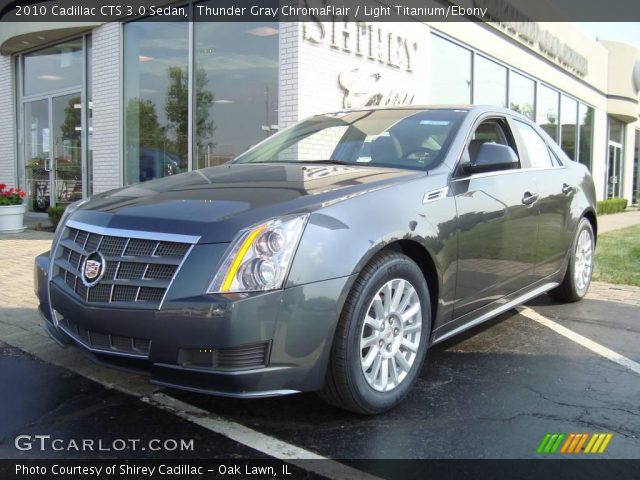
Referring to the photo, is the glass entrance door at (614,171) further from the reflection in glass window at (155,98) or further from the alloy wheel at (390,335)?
the alloy wheel at (390,335)

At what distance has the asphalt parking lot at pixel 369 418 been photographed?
2.74m

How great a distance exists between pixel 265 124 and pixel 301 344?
22.3ft

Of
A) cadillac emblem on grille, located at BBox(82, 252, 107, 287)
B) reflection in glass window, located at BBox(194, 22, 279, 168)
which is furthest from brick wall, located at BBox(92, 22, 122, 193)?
cadillac emblem on grille, located at BBox(82, 252, 107, 287)

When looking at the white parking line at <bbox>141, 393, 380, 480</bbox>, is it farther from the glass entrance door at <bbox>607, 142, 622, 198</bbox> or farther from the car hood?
the glass entrance door at <bbox>607, 142, 622, 198</bbox>

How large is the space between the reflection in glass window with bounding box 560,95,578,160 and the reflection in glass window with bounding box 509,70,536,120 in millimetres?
3023

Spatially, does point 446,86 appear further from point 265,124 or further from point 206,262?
point 206,262

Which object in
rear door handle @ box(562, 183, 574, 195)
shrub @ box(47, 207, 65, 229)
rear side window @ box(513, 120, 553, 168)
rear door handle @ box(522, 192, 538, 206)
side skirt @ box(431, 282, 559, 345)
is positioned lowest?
side skirt @ box(431, 282, 559, 345)

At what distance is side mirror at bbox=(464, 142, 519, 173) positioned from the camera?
3.68 metres

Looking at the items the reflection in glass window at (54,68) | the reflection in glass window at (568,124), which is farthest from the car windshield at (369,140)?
Answer: the reflection in glass window at (568,124)

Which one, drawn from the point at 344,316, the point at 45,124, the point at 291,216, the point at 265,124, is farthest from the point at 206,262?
the point at 45,124

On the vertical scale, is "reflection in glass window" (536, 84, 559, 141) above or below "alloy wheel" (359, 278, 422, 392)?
above

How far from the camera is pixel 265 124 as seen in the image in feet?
29.6

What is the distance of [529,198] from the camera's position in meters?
4.29

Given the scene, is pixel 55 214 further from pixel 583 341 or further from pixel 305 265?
pixel 305 265
